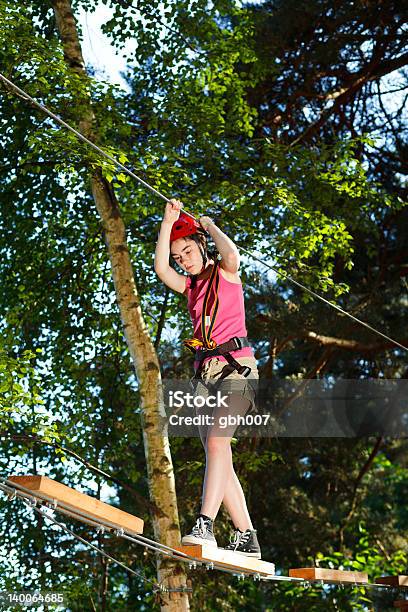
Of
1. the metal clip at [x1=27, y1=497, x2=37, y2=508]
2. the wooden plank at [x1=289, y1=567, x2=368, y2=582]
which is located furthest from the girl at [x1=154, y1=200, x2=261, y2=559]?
the wooden plank at [x1=289, y1=567, x2=368, y2=582]

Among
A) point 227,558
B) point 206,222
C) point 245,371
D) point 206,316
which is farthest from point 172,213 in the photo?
point 227,558

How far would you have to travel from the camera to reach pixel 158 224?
25.2 feet

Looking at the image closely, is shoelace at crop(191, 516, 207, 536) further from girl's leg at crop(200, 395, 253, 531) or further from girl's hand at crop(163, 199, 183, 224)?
girl's hand at crop(163, 199, 183, 224)

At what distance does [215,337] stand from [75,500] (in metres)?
0.99

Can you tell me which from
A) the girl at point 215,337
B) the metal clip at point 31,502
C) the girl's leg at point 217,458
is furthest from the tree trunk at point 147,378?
the metal clip at point 31,502

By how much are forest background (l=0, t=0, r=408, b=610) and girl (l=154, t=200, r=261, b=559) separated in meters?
2.10

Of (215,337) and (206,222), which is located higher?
(206,222)

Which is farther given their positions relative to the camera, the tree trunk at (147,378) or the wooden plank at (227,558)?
the tree trunk at (147,378)

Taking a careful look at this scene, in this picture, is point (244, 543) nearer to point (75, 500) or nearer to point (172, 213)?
point (75, 500)

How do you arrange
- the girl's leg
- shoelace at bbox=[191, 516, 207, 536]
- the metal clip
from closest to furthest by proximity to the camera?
the metal clip < shoelace at bbox=[191, 516, 207, 536] < the girl's leg

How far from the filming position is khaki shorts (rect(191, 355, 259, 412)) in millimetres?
3699

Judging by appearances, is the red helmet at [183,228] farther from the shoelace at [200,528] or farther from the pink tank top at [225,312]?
Answer: the shoelace at [200,528]

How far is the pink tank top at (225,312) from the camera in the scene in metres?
3.74

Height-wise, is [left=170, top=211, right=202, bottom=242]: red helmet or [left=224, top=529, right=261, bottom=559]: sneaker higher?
[left=170, top=211, right=202, bottom=242]: red helmet
